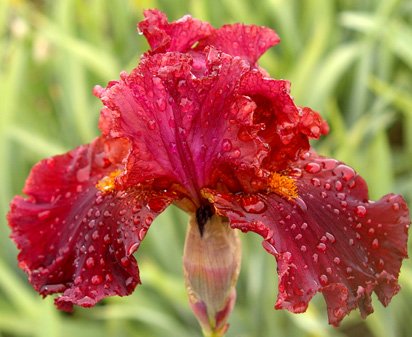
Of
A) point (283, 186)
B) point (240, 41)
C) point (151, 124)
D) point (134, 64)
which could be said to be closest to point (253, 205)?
point (283, 186)

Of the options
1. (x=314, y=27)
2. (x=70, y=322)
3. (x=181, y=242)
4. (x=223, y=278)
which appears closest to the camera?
(x=223, y=278)

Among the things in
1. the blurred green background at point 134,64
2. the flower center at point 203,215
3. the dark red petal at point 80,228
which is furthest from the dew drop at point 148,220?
the blurred green background at point 134,64

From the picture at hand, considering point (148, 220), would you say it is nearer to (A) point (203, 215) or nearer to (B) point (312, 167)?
(A) point (203, 215)

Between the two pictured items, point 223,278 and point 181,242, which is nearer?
point 223,278

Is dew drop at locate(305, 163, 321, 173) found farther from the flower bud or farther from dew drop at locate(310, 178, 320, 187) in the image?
the flower bud

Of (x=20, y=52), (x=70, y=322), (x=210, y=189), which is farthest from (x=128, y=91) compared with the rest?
(x=20, y=52)

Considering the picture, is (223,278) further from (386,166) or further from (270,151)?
(386,166)
